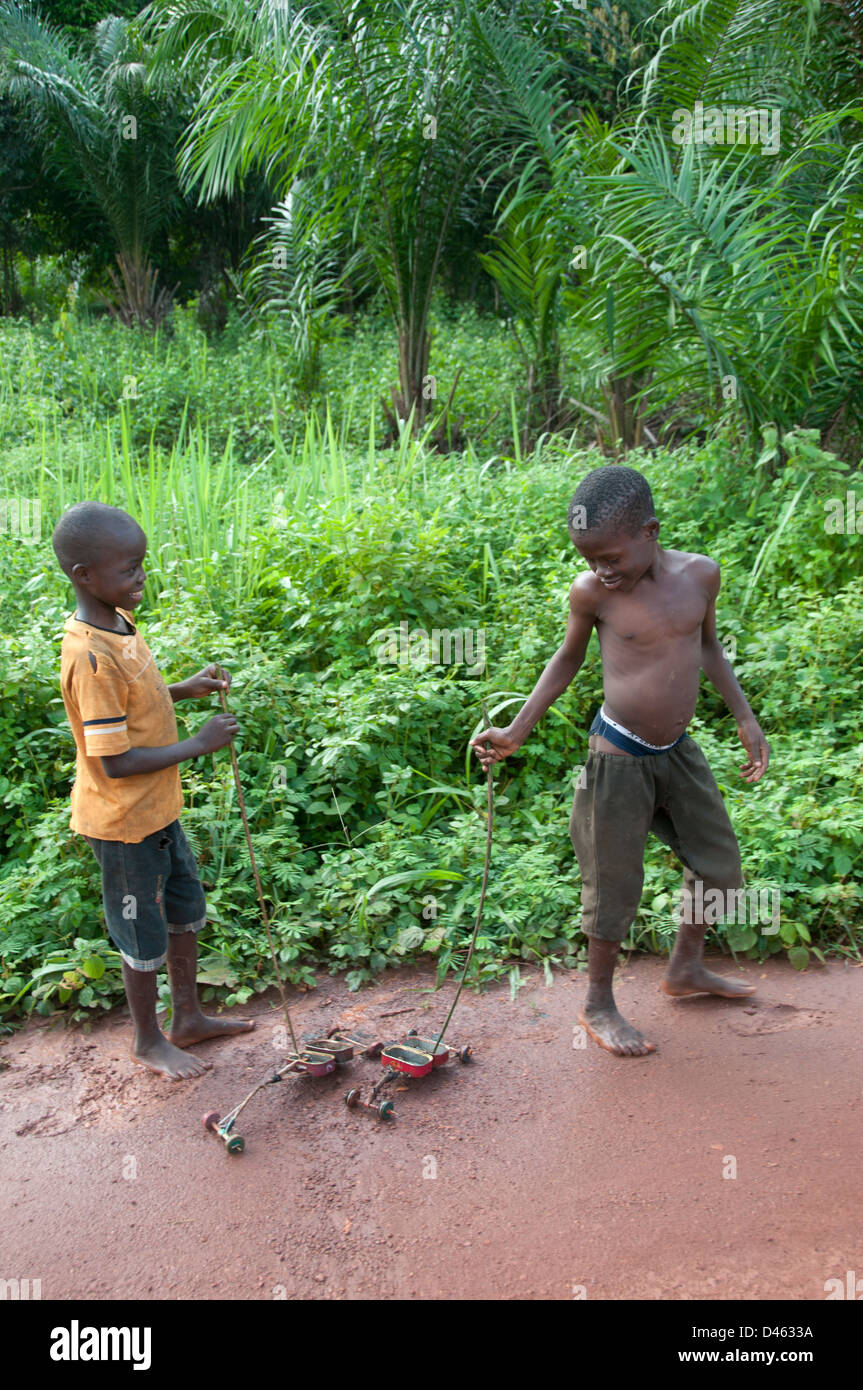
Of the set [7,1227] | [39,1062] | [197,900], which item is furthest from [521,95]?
[7,1227]

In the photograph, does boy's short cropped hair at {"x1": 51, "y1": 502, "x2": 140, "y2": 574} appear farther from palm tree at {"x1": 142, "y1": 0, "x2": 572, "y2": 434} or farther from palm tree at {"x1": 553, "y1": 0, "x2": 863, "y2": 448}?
palm tree at {"x1": 142, "y1": 0, "x2": 572, "y2": 434}

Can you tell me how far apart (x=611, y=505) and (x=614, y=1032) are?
1494mm

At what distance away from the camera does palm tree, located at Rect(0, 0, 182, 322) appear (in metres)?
12.1

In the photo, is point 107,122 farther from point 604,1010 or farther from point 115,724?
point 604,1010

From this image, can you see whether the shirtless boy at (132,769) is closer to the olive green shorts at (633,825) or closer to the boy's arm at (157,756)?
the boy's arm at (157,756)

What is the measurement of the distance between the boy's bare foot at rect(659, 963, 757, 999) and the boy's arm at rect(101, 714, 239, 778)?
1580mm

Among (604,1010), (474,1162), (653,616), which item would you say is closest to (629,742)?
(653,616)

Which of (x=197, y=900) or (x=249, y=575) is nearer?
(x=197, y=900)

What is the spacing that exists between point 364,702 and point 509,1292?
2.32 meters

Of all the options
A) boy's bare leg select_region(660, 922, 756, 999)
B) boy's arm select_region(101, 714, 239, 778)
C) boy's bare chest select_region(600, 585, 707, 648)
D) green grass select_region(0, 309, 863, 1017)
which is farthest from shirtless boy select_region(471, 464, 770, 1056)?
boy's arm select_region(101, 714, 239, 778)

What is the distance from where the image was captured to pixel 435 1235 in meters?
2.21

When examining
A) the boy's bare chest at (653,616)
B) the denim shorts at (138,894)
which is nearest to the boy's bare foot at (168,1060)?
the denim shorts at (138,894)

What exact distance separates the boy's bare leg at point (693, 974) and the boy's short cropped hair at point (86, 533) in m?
2.01

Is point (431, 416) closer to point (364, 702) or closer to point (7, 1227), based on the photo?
point (364, 702)
